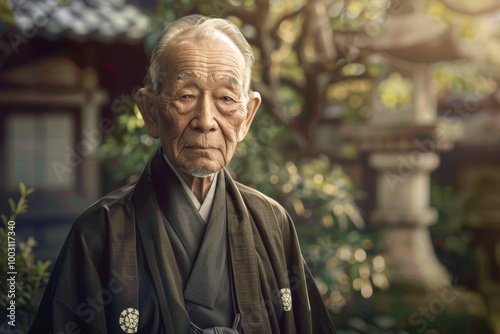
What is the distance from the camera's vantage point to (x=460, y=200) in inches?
85.7

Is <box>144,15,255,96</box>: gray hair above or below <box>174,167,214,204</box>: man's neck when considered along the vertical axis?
above

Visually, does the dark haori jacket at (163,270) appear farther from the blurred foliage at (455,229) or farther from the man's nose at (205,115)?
the blurred foliage at (455,229)

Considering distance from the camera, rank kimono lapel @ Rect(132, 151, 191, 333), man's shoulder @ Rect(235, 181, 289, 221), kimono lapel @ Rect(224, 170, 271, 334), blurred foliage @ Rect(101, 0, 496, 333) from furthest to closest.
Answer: blurred foliage @ Rect(101, 0, 496, 333) < man's shoulder @ Rect(235, 181, 289, 221) < kimono lapel @ Rect(224, 170, 271, 334) < kimono lapel @ Rect(132, 151, 191, 333)

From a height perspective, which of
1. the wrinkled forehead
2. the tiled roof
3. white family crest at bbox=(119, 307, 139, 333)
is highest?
the tiled roof

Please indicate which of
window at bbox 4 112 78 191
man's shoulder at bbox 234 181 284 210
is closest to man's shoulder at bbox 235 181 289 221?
man's shoulder at bbox 234 181 284 210

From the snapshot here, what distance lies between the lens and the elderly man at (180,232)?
1.61 meters

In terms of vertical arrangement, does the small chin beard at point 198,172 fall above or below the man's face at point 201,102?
below

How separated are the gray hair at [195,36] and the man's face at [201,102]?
1.1 inches

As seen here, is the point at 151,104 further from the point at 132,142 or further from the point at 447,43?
the point at 447,43

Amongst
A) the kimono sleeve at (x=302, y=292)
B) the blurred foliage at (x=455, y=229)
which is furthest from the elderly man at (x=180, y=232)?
the blurred foliage at (x=455, y=229)

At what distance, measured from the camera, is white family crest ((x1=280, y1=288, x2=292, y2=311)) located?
1.81m

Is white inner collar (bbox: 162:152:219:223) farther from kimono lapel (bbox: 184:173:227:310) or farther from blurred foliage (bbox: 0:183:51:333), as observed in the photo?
blurred foliage (bbox: 0:183:51:333)

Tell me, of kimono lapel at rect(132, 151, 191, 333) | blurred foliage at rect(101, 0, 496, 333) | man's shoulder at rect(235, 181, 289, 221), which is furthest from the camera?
blurred foliage at rect(101, 0, 496, 333)

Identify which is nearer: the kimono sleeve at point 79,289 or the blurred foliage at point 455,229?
the kimono sleeve at point 79,289
